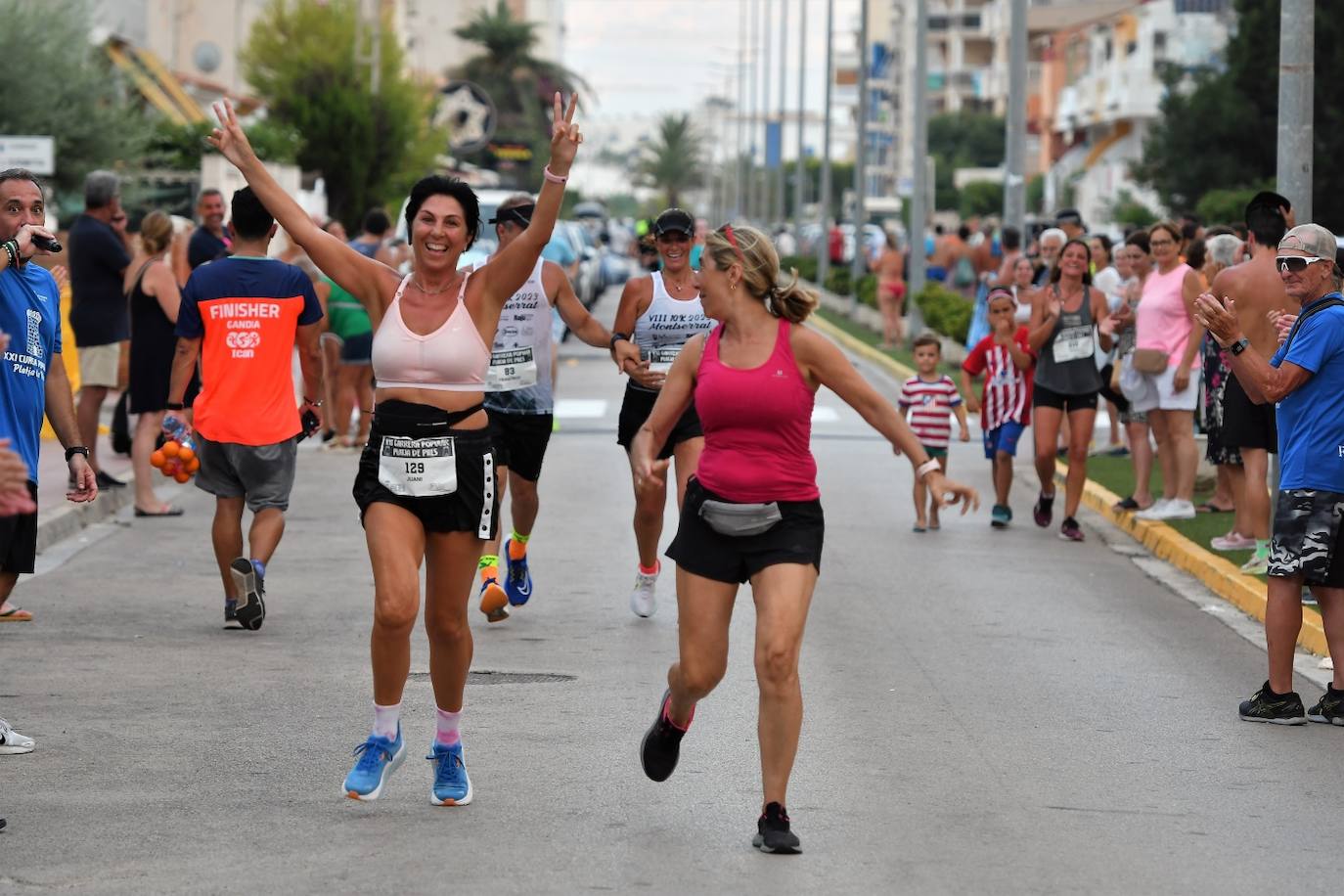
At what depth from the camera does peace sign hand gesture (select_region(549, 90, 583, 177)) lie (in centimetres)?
658

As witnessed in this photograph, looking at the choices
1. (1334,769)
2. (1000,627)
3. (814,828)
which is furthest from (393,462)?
(1000,627)

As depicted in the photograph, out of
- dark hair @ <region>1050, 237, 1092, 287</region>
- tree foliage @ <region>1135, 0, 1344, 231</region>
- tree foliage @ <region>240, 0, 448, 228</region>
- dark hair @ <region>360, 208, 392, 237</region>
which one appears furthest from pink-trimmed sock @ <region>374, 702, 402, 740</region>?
tree foliage @ <region>1135, 0, 1344, 231</region>

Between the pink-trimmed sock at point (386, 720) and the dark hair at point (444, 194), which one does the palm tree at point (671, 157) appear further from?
the pink-trimmed sock at point (386, 720)

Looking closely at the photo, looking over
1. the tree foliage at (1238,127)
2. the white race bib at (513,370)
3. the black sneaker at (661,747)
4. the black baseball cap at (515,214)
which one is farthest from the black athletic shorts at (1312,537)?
the tree foliage at (1238,127)

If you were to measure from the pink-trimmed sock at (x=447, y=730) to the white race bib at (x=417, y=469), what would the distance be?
0.70m

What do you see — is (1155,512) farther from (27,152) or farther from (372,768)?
(27,152)

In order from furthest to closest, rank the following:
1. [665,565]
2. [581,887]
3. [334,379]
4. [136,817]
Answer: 1. [334,379]
2. [665,565]
3. [136,817]
4. [581,887]

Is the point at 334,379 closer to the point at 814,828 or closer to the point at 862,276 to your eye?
the point at 814,828

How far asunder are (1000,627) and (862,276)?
32.9m

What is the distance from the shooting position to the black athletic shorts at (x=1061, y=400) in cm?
1440

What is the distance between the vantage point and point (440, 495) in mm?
6754

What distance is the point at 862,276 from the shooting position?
43.4 meters

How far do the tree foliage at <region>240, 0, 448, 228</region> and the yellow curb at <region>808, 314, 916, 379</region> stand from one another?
10.2 metres

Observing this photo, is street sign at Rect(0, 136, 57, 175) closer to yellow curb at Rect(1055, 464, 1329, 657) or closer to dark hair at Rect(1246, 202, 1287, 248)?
yellow curb at Rect(1055, 464, 1329, 657)
